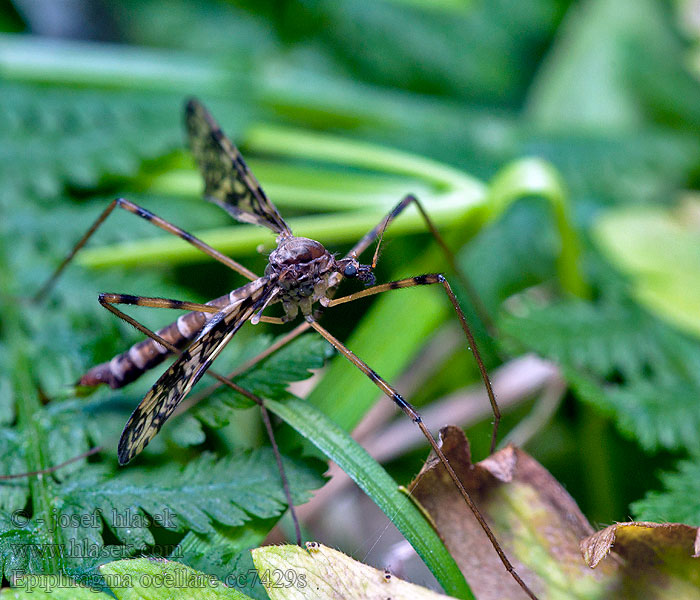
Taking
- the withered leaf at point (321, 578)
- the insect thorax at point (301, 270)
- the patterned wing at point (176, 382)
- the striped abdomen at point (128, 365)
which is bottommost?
the withered leaf at point (321, 578)

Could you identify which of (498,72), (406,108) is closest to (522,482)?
(406,108)

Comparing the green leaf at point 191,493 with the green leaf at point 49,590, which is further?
the green leaf at point 191,493

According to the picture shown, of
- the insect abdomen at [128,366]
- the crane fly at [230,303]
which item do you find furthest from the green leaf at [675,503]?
the insect abdomen at [128,366]

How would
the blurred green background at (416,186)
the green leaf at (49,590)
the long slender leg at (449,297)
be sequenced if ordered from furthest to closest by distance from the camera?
1. the blurred green background at (416,186)
2. the long slender leg at (449,297)
3. the green leaf at (49,590)

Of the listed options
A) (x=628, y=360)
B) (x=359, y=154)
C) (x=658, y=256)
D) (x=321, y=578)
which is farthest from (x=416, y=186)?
(x=321, y=578)

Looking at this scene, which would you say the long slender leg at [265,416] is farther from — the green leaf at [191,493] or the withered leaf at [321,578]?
the withered leaf at [321,578]

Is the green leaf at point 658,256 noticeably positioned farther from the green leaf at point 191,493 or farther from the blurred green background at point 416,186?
the green leaf at point 191,493

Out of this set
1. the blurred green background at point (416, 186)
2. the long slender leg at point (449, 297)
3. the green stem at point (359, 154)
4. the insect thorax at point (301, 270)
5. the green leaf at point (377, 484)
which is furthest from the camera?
the green stem at point (359, 154)

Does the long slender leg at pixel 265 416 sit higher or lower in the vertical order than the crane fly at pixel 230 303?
lower

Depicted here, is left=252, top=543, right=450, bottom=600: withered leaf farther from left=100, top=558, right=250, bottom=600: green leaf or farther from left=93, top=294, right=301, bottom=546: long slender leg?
left=93, top=294, right=301, bottom=546: long slender leg
